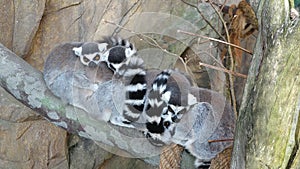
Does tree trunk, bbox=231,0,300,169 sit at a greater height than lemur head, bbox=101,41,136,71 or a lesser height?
greater

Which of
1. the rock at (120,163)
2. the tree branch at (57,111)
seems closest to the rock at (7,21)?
the tree branch at (57,111)

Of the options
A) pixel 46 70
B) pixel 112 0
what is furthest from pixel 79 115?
pixel 112 0

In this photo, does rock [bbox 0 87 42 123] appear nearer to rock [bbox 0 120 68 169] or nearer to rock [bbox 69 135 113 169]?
rock [bbox 0 120 68 169]

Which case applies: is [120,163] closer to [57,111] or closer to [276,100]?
[57,111]

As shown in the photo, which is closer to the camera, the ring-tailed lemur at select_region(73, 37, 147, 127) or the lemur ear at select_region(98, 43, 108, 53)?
the ring-tailed lemur at select_region(73, 37, 147, 127)

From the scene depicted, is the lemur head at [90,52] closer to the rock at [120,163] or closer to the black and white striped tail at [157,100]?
the black and white striped tail at [157,100]

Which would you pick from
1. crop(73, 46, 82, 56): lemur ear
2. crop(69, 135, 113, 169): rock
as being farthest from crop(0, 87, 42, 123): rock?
crop(73, 46, 82, 56): lemur ear
